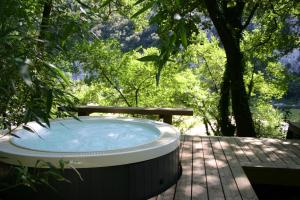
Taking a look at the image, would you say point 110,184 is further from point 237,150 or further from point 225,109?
point 225,109

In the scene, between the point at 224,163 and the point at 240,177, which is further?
the point at 224,163

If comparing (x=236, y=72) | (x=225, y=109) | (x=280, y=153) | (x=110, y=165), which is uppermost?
(x=236, y=72)

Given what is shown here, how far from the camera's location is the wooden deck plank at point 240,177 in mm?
2672

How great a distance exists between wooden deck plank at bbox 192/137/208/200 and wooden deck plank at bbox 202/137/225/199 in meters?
0.03

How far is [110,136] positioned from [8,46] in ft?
8.32

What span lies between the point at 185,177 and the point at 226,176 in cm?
35

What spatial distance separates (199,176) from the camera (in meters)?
3.09

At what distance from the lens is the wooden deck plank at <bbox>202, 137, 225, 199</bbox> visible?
2.70 metres

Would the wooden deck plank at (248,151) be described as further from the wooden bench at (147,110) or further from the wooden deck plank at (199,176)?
the wooden bench at (147,110)

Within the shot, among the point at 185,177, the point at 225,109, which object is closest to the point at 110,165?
the point at 185,177

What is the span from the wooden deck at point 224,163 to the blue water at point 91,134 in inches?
19.3

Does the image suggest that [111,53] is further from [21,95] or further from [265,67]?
[21,95]

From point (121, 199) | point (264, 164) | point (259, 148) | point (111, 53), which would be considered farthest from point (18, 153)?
point (111, 53)

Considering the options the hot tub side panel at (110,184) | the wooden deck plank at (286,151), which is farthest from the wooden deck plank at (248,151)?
the hot tub side panel at (110,184)
